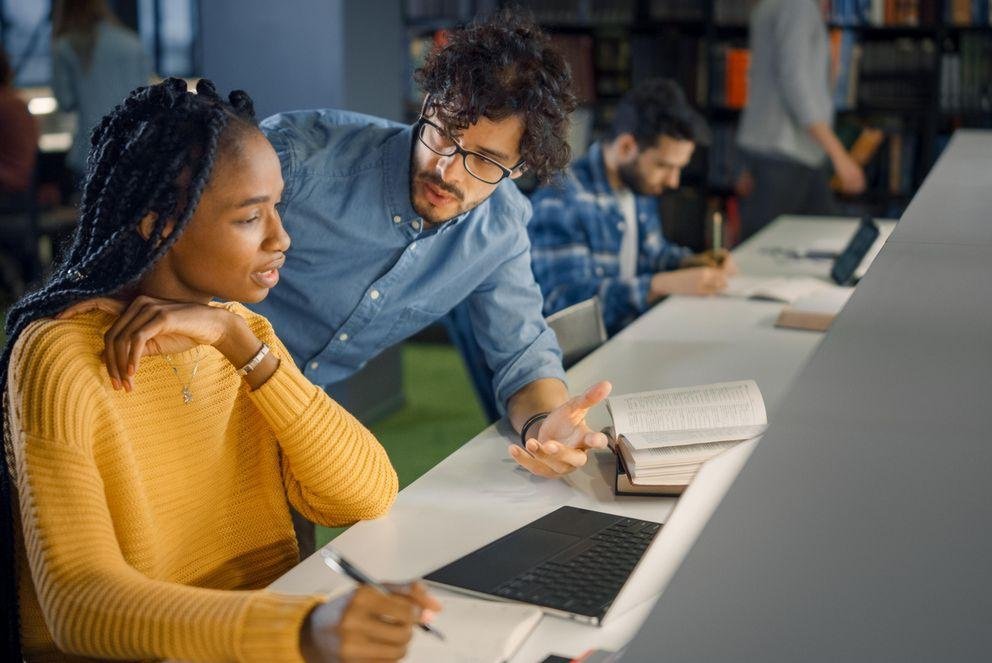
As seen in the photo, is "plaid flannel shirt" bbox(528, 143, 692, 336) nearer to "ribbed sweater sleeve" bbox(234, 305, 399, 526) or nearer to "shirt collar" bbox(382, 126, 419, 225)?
"shirt collar" bbox(382, 126, 419, 225)

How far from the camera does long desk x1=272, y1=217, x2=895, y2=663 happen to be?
46.0 inches

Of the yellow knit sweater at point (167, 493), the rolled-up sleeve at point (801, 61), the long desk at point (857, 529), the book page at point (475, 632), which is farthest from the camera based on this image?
the rolled-up sleeve at point (801, 61)

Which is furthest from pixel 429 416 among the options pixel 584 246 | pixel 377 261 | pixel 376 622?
pixel 376 622

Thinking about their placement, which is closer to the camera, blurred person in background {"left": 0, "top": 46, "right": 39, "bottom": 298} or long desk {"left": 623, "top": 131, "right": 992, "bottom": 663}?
long desk {"left": 623, "top": 131, "right": 992, "bottom": 663}

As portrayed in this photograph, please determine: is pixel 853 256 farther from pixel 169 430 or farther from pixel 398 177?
pixel 169 430

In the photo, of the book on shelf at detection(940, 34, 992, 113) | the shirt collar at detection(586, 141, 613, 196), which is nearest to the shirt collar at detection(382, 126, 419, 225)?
the shirt collar at detection(586, 141, 613, 196)

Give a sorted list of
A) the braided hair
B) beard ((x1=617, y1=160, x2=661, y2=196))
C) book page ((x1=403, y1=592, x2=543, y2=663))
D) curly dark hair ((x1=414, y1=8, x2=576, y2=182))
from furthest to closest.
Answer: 1. beard ((x1=617, y1=160, x2=661, y2=196))
2. curly dark hair ((x1=414, y1=8, x2=576, y2=182))
3. the braided hair
4. book page ((x1=403, y1=592, x2=543, y2=663))

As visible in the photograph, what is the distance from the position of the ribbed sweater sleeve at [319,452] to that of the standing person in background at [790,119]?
333 cm

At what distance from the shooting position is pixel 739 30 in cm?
541

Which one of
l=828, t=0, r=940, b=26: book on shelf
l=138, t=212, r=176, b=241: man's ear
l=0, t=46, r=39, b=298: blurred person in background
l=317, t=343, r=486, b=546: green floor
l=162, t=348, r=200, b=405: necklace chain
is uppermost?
l=828, t=0, r=940, b=26: book on shelf

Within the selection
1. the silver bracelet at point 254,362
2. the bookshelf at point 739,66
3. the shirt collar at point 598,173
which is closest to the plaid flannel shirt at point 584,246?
the shirt collar at point 598,173

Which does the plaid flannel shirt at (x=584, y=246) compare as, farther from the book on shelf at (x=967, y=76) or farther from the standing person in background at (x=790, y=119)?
the book on shelf at (x=967, y=76)

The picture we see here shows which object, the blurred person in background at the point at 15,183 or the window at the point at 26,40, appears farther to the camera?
the window at the point at 26,40

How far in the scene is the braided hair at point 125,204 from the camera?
1.29m
